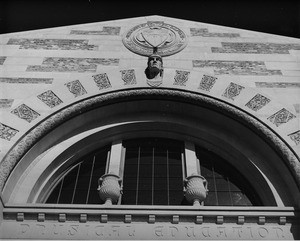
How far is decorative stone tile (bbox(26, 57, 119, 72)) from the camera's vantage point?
10609 millimetres

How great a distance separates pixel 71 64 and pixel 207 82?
335 centimetres

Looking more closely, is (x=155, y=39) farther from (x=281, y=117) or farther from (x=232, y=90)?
(x=281, y=117)

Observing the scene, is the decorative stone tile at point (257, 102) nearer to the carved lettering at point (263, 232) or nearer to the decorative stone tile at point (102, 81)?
the carved lettering at point (263, 232)

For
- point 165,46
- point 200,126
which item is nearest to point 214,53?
point 165,46

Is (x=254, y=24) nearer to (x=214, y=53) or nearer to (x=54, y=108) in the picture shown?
(x=214, y=53)

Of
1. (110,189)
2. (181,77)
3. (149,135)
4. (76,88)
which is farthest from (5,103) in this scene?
(181,77)

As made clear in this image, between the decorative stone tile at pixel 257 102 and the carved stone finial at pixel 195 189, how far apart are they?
2035 mm

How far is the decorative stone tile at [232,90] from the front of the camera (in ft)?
32.6

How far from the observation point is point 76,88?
10.1m

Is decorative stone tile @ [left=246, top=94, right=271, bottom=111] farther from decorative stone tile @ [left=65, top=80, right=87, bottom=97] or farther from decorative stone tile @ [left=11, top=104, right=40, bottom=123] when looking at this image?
decorative stone tile @ [left=11, top=104, right=40, bottom=123]

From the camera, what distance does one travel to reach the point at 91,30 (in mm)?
12008

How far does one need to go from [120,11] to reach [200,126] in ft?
14.6

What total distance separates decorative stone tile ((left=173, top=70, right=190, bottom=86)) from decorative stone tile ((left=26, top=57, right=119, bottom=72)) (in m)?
1.56

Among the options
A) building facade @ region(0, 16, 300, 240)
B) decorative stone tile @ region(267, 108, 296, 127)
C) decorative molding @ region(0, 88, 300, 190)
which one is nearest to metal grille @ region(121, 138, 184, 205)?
building facade @ region(0, 16, 300, 240)
